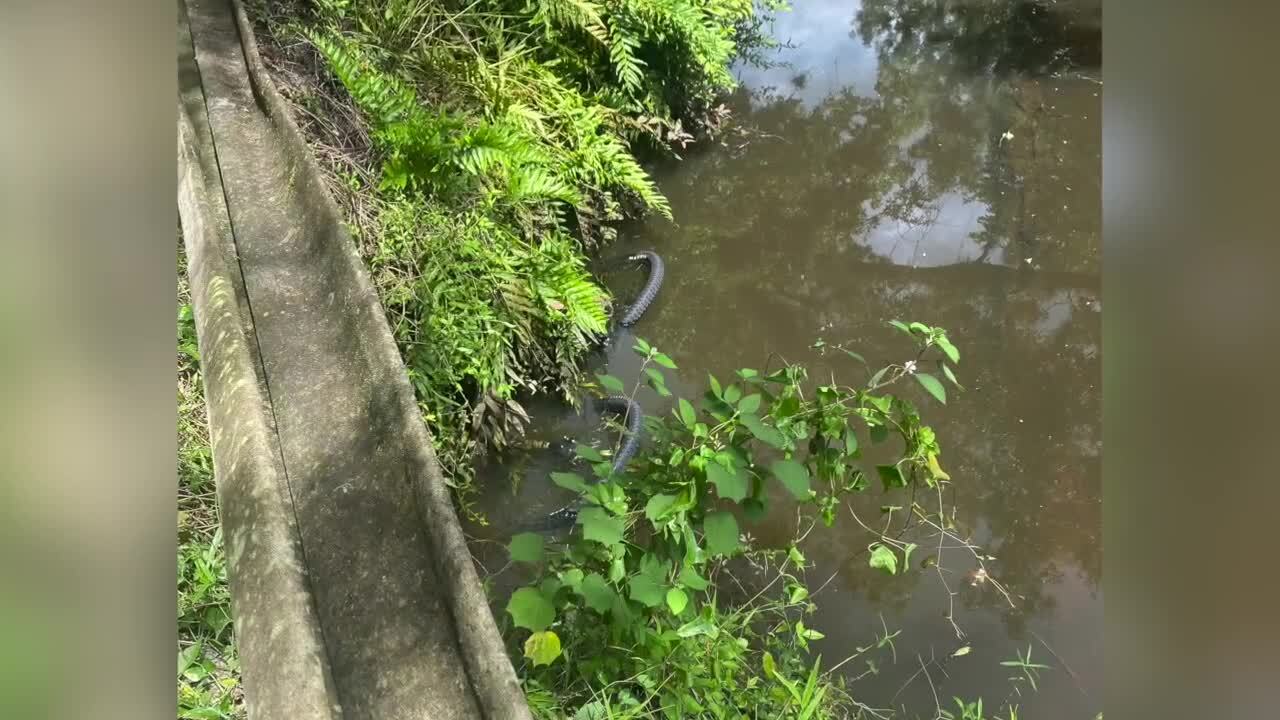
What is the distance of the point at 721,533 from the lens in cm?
157

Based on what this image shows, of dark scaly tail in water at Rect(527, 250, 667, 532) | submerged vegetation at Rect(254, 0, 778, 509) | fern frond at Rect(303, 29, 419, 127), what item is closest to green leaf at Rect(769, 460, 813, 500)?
dark scaly tail in water at Rect(527, 250, 667, 532)

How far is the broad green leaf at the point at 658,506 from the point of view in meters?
1.60

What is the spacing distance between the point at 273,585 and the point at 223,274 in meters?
1.00

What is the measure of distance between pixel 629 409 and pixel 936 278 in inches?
63.8

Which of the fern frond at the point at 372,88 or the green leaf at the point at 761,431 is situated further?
the fern frond at the point at 372,88

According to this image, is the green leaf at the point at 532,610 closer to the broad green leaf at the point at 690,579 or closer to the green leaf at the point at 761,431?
the broad green leaf at the point at 690,579

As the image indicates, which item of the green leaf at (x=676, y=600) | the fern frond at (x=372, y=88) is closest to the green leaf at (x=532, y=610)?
the green leaf at (x=676, y=600)

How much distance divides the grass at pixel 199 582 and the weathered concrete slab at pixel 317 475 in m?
0.14

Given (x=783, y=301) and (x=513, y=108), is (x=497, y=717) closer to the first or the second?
(x=783, y=301)

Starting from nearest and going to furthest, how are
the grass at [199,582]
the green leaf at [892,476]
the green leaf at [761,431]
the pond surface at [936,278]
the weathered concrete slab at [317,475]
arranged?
the weathered concrete slab at [317,475]
the grass at [199,582]
the green leaf at [761,431]
the green leaf at [892,476]
the pond surface at [936,278]

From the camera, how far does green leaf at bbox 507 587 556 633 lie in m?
1.47

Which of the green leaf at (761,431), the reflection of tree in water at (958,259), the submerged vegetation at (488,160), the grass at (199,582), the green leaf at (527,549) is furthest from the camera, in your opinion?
the reflection of tree in water at (958,259)
